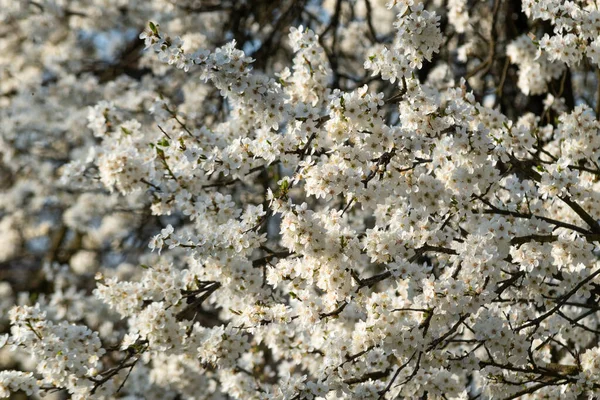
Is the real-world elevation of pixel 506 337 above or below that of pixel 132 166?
above

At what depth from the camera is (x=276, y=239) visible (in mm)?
7180

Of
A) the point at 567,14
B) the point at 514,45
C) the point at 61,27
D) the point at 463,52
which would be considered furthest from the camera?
the point at 61,27

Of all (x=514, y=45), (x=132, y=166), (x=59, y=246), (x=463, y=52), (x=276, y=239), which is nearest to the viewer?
(x=132, y=166)

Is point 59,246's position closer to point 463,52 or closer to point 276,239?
point 276,239

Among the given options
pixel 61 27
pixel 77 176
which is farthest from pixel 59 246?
pixel 77 176

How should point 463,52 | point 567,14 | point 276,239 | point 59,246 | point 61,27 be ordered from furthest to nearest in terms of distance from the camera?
point 59,246
point 61,27
point 276,239
point 463,52
point 567,14

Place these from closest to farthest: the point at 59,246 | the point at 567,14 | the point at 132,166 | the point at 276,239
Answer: the point at 567,14 → the point at 132,166 → the point at 276,239 → the point at 59,246

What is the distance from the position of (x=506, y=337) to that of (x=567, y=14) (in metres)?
1.75

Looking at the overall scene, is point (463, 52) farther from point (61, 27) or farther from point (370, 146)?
point (61, 27)

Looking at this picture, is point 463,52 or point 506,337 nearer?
point 506,337

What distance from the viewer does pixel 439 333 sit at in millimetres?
4027

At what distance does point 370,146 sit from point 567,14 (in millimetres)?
1389

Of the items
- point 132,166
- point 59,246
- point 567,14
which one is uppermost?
point 567,14

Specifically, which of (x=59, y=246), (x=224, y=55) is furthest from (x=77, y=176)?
(x=59, y=246)
